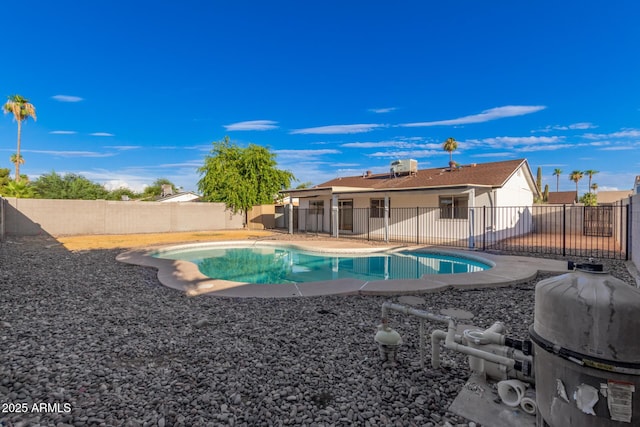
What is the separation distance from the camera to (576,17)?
10945 mm

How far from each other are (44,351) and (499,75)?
Answer: 19.6m

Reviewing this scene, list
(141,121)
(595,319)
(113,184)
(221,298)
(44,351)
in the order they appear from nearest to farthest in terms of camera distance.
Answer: (595,319)
(44,351)
(221,298)
(141,121)
(113,184)

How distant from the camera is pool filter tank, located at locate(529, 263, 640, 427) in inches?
52.7

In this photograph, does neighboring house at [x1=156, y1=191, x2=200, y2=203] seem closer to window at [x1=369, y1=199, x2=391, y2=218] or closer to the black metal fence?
the black metal fence

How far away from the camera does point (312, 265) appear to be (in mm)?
9914

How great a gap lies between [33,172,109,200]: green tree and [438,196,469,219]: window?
1281 inches

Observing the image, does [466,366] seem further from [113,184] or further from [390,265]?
[113,184]

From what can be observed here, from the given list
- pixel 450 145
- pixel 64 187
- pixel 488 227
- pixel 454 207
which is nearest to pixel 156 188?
pixel 64 187

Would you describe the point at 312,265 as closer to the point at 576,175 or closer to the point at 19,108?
the point at 19,108

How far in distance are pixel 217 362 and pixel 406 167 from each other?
17.6 m

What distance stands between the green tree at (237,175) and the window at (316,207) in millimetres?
3813

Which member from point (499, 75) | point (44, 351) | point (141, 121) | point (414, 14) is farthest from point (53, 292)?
point (141, 121)

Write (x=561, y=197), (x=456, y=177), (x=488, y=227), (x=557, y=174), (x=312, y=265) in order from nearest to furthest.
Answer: (x=312, y=265)
(x=488, y=227)
(x=456, y=177)
(x=561, y=197)
(x=557, y=174)

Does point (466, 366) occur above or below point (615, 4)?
below
